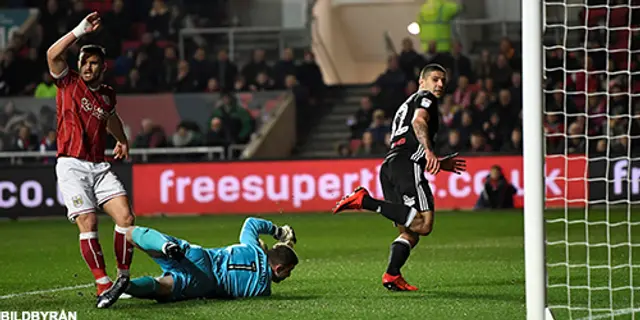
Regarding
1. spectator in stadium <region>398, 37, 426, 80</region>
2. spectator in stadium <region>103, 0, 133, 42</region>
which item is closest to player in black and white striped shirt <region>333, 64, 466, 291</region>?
spectator in stadium <region>398, 37, 426, 80</region>

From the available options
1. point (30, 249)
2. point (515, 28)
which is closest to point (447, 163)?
point (30, 249)

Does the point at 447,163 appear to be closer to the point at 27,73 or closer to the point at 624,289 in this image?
the point at 624,289

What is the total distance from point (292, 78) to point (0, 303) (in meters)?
15.2

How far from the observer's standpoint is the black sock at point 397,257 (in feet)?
29.3

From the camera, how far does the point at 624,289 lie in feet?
28.8

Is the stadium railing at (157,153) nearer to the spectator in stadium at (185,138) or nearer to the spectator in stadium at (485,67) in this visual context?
the spectator in stadium at (185,138)

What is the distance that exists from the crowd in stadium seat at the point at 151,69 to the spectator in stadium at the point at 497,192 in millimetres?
5243

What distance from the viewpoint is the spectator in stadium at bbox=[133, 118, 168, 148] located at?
21688 millimetres

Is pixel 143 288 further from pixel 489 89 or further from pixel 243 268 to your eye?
pixel 489 89

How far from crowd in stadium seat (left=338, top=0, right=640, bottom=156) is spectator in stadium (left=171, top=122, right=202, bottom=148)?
110 inches

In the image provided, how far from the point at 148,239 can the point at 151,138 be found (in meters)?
14.1

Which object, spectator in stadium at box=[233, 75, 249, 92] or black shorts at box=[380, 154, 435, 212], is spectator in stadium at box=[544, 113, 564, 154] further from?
black shorts at box=[380, 154, 435, 212]

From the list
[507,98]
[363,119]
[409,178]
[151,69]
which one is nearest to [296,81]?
[363,119]

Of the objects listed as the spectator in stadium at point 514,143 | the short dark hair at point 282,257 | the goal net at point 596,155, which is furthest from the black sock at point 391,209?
the spectator in stadium at point 514,143
